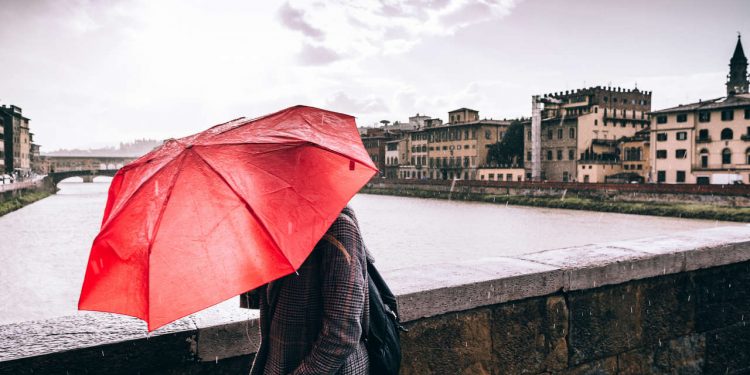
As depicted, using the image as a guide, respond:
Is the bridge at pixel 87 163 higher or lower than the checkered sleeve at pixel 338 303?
higher

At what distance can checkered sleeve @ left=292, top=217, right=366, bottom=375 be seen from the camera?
3.61 feet

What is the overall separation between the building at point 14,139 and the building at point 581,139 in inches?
1671

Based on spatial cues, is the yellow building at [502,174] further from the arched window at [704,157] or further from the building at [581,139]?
the arched window at [704,157]

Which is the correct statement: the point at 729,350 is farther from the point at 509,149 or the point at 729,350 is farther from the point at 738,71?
the point at 738,71

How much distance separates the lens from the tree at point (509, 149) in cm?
4572

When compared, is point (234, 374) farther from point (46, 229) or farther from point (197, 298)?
point (46, 229)

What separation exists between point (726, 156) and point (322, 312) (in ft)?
122

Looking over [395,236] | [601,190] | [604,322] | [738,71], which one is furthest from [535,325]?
[738,71]

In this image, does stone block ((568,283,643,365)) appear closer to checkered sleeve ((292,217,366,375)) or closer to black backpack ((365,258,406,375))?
black backpack ((365,258,406,375))

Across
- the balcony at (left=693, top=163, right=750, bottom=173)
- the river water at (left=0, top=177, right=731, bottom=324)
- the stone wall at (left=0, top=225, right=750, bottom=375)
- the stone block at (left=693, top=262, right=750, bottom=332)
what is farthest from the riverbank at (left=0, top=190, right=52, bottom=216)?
the balcony at (left=693, top=163, right=750, bottom=173)

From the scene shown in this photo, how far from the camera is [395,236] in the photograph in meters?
19.8

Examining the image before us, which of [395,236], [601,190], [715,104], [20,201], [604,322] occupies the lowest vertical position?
[395,236]

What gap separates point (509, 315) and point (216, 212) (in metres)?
1.26

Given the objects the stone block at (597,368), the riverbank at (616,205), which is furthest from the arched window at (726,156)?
the stone block at (597,368)
